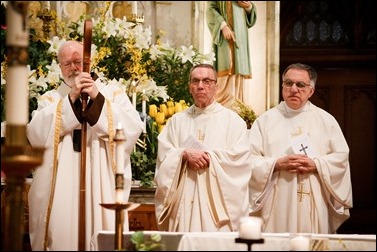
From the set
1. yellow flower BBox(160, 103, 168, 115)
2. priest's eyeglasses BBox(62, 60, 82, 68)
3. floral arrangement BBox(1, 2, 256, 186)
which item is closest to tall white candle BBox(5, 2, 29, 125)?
priest's eyeglasses BBox(62, 60, 82, 68)

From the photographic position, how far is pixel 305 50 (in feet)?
37.8

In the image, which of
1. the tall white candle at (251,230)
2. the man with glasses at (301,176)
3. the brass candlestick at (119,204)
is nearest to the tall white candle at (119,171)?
the brass candlestick at (119,204)

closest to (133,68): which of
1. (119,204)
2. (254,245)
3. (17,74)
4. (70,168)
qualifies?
(70,168)

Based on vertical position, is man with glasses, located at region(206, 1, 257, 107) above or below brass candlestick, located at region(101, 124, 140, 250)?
above

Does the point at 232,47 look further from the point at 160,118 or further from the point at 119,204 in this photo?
the point at 119,204

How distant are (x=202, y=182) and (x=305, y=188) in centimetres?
77

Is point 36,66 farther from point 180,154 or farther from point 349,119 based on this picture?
point 349,119

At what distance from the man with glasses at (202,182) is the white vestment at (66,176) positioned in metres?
0.36

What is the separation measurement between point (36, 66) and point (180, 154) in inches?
79.4

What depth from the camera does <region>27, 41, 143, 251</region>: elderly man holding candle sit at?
5.93 metres

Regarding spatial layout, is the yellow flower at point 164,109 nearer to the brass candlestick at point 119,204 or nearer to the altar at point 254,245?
the altar at point 254,245

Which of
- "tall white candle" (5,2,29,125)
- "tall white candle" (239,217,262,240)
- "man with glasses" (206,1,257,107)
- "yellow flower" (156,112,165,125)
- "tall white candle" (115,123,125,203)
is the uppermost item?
"man with glasses" (206,1,257,107)

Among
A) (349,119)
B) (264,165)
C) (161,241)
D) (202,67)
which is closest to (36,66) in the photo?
(202,67)

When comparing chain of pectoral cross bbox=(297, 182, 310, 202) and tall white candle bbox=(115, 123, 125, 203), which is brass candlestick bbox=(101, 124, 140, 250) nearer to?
tall white candle bbox=(115, 123, 125, 203)
